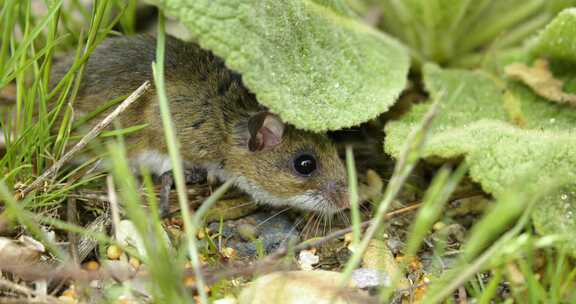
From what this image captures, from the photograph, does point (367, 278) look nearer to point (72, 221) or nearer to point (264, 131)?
point (264, 131)

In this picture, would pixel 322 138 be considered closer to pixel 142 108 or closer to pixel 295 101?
pixel 295 101

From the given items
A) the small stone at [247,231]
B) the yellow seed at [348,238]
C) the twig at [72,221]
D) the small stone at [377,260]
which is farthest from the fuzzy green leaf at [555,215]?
the twig at [72,221]

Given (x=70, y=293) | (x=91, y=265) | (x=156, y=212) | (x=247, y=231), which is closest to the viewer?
(x=156, y=212)

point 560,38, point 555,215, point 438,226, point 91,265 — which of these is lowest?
point 91,265

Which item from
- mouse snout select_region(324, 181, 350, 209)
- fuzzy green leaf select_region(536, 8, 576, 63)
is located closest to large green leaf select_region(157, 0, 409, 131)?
mouse snout select_region(324, 181, 350, 209)

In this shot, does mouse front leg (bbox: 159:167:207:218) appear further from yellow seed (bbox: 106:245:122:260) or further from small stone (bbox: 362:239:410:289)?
small stone (bbox: 362:239:410:289)

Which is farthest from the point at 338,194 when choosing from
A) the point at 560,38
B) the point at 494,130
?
the point at 560,38
